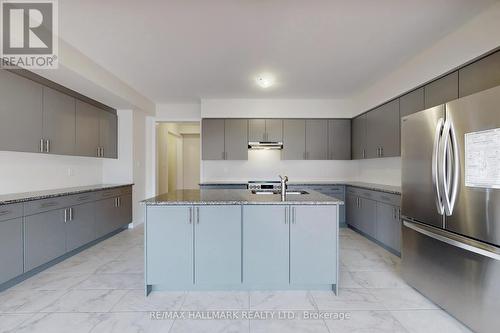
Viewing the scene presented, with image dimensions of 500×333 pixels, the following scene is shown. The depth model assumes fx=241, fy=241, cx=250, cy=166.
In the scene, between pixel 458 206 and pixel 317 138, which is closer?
pixel 458 206

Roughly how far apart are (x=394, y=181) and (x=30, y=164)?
544 cm

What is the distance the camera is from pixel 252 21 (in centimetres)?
230

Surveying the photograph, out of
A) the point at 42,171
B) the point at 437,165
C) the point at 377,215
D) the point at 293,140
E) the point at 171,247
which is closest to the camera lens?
the point at 437,165

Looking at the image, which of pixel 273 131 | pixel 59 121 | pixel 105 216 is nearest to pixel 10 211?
pixel 59 121

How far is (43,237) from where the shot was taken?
2791 millimetres

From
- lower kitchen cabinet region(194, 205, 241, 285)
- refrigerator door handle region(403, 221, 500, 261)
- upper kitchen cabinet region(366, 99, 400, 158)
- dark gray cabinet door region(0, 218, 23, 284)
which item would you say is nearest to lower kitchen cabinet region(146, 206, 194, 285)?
lower kitchen cabinet region(194, 205, 241, 285)

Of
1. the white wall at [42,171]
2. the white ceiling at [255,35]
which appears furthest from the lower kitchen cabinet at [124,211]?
the white ceiling at [255,35]

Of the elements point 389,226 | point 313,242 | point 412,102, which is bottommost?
point 389,226

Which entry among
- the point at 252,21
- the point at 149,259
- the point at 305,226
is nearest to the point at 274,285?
the point at 305,226

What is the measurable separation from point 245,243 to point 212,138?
122 inches

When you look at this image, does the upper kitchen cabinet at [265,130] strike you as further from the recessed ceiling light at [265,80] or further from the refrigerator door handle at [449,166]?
the refrigerator door handle at [449,166]

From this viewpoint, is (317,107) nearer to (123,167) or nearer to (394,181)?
(394,181)

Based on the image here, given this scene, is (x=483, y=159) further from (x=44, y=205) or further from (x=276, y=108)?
(x=44, y=205)

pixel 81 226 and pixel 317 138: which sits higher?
pixel 317 138
